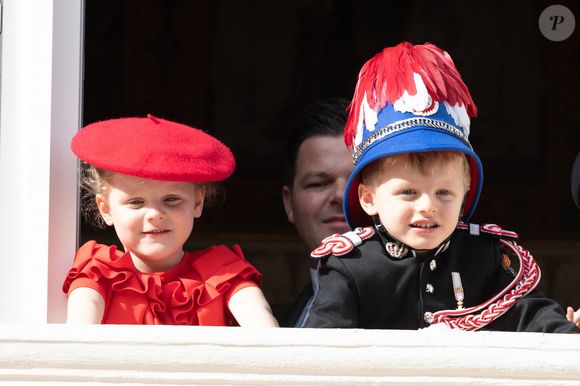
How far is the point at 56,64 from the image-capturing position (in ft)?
6.27

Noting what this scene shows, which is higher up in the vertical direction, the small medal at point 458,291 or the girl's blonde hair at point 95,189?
the girl's blonde hair at point 95,189

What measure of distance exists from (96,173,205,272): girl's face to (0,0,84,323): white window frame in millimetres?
100

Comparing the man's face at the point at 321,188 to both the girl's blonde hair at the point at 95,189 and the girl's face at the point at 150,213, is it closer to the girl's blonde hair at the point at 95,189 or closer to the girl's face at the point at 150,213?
the girl's blonde hair at the point at 95,189

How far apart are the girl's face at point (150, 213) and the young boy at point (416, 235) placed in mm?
255

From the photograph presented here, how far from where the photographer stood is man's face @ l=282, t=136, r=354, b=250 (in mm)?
2354

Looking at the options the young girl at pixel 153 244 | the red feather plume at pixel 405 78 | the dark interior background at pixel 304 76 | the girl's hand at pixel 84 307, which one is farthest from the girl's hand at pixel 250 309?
the dark interior background at pixel 304 76

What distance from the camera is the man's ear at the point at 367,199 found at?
6.38 ft

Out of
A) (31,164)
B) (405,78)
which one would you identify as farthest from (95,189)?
(405,78)

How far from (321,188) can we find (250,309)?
0.55 m

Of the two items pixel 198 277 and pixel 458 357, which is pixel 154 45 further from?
pixel 458 357

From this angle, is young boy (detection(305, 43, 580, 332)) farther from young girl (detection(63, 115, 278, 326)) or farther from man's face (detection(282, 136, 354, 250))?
man's face (detection(282, 136, 354, 250))

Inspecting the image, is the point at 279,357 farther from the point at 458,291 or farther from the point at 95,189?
the point at 95,189
